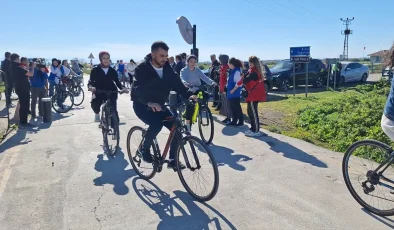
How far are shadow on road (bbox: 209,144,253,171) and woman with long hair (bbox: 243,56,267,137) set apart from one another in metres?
1.24

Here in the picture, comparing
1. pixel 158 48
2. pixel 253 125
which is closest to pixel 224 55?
pixel 253 125

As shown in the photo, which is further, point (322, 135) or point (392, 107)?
point (322, 135)

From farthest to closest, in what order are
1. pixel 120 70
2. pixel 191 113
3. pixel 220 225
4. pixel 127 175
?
pixel 120 70 → pixel 191 113 → pixel 127 175 → pixel 220 225

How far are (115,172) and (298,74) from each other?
15.6 m

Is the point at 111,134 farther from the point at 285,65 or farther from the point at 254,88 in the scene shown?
the point at 285,65

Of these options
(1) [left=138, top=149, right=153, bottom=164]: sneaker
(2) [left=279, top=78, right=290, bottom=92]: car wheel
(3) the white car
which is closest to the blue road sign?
(2) [left=279, top=78, right=290, bottom=92]: car wheel

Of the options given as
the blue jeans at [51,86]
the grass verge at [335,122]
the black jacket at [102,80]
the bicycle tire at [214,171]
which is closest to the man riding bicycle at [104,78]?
the black jacket at [102,80]

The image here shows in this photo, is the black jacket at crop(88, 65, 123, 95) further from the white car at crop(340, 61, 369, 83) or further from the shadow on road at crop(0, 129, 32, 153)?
the white car at crop(340, 61, 369, 83)

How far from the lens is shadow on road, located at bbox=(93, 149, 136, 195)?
474 centimetres

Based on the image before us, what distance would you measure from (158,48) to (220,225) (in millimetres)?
2253

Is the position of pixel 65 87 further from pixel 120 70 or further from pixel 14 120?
pixel 120 70

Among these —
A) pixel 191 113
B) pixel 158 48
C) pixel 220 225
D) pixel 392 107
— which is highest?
pixel 158 48

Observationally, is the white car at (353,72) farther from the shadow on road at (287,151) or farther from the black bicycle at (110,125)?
the black bicycle at (110,125)

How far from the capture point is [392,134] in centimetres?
335
